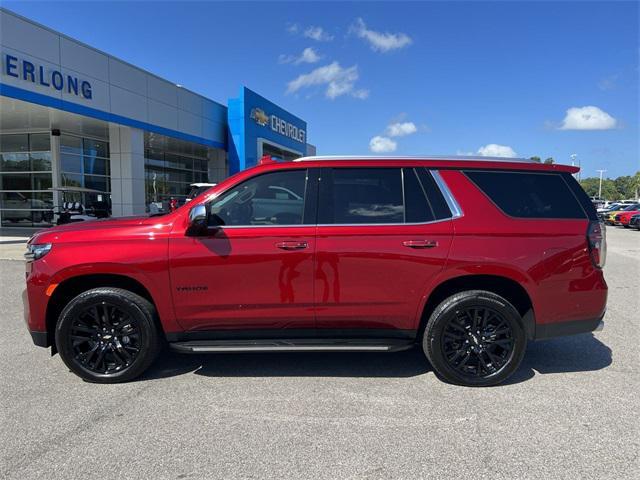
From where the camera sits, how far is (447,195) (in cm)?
405

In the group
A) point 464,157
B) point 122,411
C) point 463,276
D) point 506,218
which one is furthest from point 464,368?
point 122,411

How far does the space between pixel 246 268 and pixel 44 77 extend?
14989 millimetres

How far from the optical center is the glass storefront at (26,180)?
21234 millimetres

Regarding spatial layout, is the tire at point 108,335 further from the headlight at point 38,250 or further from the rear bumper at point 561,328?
the rear bumper at point 561,328

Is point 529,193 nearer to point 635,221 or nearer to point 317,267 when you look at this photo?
point 317,267

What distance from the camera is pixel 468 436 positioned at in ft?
10.4

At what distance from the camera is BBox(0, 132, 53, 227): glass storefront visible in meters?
21.2

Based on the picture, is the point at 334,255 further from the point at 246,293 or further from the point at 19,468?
the point at 19,468

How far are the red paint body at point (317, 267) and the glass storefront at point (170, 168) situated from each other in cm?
2003

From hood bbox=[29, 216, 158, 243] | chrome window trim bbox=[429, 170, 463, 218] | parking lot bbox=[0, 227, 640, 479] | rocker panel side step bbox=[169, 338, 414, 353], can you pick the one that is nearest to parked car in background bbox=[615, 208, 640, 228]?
parking lot bbox=[0, 227, 640, 479]

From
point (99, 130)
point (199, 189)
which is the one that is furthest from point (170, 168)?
point (199, 189)

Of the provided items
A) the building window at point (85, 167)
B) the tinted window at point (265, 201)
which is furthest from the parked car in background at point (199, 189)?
the building window at point (85, 167)

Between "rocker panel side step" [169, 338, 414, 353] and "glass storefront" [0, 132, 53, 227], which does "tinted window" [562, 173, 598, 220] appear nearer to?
"rocker panel side step" [169, 338, 414, 353]

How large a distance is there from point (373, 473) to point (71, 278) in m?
2.90
